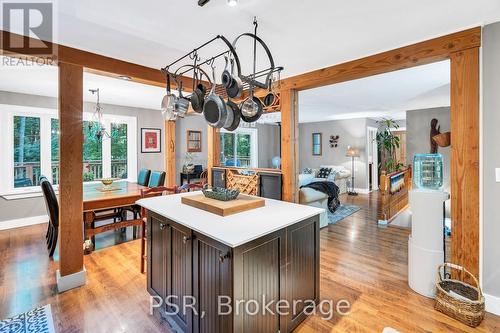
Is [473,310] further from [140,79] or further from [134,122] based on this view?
[134,122]

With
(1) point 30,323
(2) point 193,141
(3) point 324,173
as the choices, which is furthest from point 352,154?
(1) point 30,323

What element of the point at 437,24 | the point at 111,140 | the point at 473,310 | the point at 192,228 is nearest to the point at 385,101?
the point at 437,24

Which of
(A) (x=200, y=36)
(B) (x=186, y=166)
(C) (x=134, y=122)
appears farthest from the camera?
(B) (x=186, y=166)

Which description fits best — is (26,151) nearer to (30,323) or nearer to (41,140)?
(41,140)

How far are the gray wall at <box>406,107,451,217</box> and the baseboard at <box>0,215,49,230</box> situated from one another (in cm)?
764

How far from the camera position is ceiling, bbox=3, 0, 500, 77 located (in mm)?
1773

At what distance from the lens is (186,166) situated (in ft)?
20.6

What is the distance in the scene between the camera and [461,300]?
6.53 feet

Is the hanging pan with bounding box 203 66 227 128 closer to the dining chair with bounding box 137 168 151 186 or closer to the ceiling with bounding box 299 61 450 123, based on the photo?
the ceiling with bounding box 299 61 450 123

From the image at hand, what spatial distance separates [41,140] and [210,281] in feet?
16.6

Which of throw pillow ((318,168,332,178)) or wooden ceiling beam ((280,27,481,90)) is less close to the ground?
wooden ceiling beam ((280,27,481,90))

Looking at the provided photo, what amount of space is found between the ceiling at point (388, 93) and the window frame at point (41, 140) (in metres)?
3.96

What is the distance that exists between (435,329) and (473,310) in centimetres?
33

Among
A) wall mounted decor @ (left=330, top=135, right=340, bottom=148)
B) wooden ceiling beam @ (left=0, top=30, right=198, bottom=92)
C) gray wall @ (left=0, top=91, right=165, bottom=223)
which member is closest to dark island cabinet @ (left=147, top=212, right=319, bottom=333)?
wooden ceiling beam @ (left=0, top=30, right=198, bottom=92)
